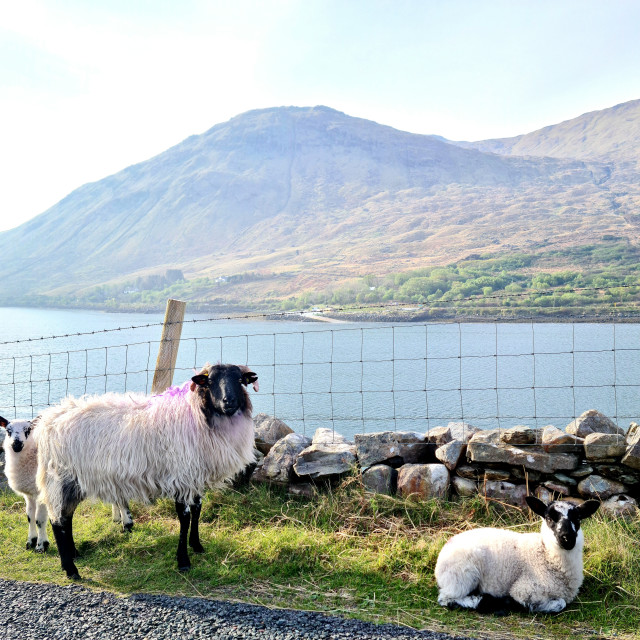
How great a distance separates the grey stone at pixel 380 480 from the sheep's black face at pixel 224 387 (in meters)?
1.69

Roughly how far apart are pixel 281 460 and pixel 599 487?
11.5 feet

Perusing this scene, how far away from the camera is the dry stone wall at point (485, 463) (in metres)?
5.39

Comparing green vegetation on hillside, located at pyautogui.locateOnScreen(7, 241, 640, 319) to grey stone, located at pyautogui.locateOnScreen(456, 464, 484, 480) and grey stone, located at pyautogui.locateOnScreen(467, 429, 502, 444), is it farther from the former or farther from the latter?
grey stone, located at pyautogui.locateOnScreen(456, 464, 484, 480)

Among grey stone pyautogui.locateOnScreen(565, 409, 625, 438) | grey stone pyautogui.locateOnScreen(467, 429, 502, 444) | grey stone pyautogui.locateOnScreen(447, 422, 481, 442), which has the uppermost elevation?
grey stone pyautogui.locateOnScreen(565, 409, 625, 438)

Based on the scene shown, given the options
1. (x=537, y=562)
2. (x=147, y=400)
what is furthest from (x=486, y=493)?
(x=147, y=400)

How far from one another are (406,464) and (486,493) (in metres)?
0.91

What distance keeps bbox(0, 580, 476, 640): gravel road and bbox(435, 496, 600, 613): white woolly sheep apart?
0.58 metres

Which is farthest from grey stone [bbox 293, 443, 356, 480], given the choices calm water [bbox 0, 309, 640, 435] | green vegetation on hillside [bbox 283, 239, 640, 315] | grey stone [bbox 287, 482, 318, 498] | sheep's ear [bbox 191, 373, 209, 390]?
green vegetation on hillside [bbox 283, 239, 640, 315]

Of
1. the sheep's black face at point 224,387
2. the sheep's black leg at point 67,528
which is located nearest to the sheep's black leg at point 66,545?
the sheep's black leg at point 67,528

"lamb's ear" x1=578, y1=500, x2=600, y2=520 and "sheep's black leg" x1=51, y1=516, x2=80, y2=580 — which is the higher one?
"lamb's ear" x1=578, y1=500, x2=600, y2=520

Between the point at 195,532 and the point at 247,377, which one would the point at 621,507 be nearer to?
the point at 247,377

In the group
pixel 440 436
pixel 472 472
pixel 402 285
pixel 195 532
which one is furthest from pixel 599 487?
pixel 402 285

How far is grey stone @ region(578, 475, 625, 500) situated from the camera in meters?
5.37

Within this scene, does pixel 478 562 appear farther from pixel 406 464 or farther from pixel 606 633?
pixel 406 464
